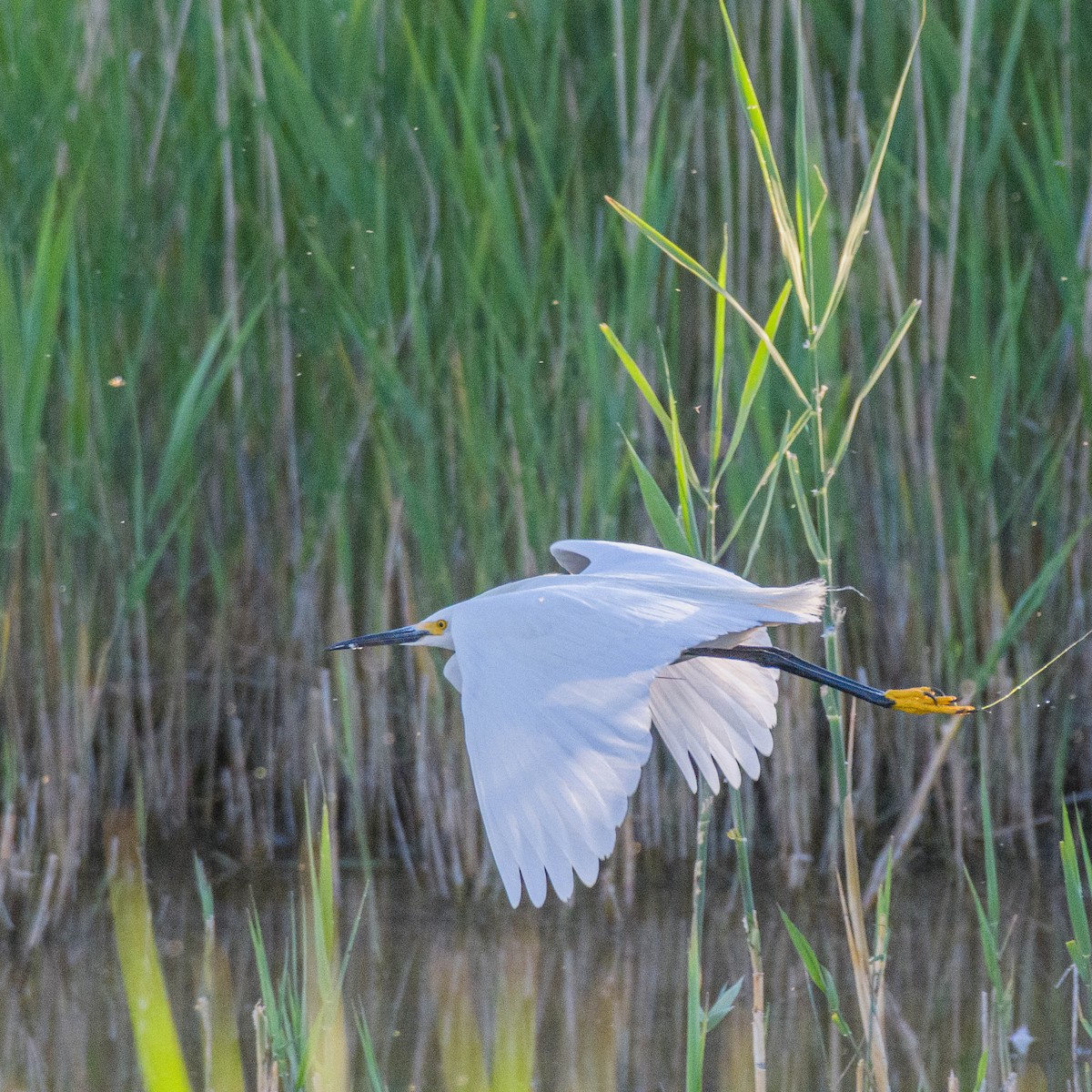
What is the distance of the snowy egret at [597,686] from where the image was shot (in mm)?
Answer: 854

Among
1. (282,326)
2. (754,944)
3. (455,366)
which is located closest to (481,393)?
(455,366)

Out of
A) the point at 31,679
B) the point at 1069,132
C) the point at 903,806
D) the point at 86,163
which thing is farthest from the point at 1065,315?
the point at 31,679

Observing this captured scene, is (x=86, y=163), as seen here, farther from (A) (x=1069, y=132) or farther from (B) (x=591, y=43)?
(A) (x=1069, y=132)

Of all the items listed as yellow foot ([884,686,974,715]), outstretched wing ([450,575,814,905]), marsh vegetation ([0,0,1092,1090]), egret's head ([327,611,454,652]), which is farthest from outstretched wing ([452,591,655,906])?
marsh vegetation ([0,0,1092,1090])

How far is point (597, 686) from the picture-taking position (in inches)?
37.5

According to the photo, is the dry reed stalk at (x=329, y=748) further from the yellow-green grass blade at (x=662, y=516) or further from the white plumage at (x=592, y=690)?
the yellow-green grass blade at (x=662, y=516)

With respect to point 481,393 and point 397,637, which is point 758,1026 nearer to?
point 397,637

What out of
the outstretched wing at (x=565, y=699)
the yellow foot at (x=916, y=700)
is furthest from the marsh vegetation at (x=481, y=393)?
the outstretched wing at (x=565, y=699)

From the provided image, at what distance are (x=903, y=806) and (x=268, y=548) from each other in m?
1.07

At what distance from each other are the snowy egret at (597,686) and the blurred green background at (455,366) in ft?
2.11

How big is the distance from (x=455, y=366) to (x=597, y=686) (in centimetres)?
121

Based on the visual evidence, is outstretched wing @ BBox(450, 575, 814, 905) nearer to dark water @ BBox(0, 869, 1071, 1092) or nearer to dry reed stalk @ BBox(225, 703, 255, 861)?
dark water @ BBox(0, 869, 1071, 1092)

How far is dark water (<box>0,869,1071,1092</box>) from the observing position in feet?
5.59

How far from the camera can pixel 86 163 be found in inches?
78.1
